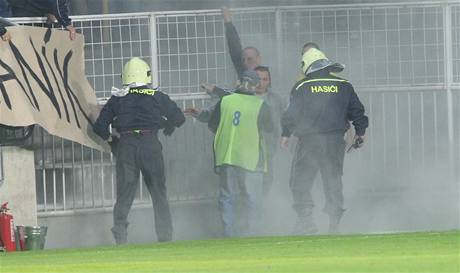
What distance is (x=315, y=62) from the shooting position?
17.1 metres

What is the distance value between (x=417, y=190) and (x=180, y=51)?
307cm

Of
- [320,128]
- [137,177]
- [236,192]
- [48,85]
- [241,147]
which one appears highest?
[48,85]

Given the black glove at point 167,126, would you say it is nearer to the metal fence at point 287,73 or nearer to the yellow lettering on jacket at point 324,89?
the metal fence at point 287,73

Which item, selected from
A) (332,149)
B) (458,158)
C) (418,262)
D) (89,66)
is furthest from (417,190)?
(418,262)

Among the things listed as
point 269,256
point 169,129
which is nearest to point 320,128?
point 169,129

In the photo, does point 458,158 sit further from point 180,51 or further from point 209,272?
point 209,272

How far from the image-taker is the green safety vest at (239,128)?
17.5 m

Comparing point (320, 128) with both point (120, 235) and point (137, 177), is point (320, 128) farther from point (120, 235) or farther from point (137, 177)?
point (120, 235)

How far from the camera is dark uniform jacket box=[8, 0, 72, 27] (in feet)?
57.3

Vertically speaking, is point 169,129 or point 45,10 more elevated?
point 45,10

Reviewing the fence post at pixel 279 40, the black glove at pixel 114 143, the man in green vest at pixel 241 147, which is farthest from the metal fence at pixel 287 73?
the man in green vest at pixel 241 147

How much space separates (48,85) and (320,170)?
283cm

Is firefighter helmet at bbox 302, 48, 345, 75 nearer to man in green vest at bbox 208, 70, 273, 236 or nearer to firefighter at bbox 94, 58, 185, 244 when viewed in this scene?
man in green vest at bbox 208, 70, 273, 236

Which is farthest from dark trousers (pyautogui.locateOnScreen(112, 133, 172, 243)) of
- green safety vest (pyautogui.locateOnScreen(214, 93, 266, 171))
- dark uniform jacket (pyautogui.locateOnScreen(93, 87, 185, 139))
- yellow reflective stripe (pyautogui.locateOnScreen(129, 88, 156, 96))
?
green safety vest (pyautogui.locateOnScreen(214, 93, 266, 171))
